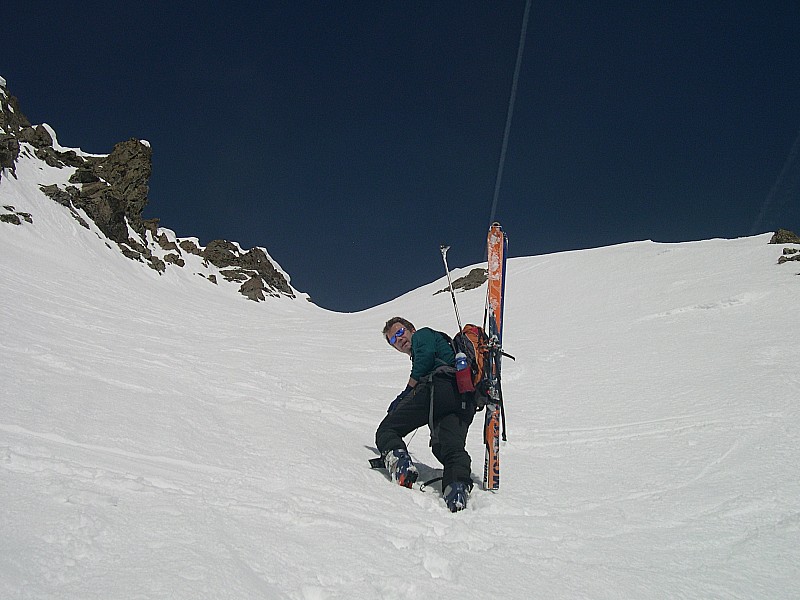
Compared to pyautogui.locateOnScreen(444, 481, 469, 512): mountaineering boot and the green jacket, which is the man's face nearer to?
the green jacket

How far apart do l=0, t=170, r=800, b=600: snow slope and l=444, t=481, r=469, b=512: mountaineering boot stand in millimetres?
133

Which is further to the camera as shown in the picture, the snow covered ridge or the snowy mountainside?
the snow covered ridge

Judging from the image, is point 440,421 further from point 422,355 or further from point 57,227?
point 57,227

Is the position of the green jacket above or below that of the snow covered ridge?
below

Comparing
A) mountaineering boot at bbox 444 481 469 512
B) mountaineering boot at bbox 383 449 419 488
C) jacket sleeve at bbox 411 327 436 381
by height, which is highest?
jacket sleeve at bbox 411 327 436 381

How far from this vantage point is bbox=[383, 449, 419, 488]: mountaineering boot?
389cm

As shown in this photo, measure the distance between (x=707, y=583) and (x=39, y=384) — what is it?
546 centimetres

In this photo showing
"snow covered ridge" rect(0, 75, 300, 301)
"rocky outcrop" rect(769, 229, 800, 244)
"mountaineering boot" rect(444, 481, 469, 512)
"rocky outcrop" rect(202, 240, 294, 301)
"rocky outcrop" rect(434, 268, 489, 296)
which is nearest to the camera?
"mountaineering boot" rect(444, 481, 469, 512)

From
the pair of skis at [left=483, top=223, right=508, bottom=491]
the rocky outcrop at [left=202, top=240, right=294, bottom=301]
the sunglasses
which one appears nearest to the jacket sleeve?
the sunglasses

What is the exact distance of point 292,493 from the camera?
316cm

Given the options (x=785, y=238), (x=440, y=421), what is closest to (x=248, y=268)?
(x=785, y=238)

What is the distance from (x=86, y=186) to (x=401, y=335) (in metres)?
42.8

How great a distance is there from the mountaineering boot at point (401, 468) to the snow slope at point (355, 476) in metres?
0.26

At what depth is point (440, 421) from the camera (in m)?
4.24
